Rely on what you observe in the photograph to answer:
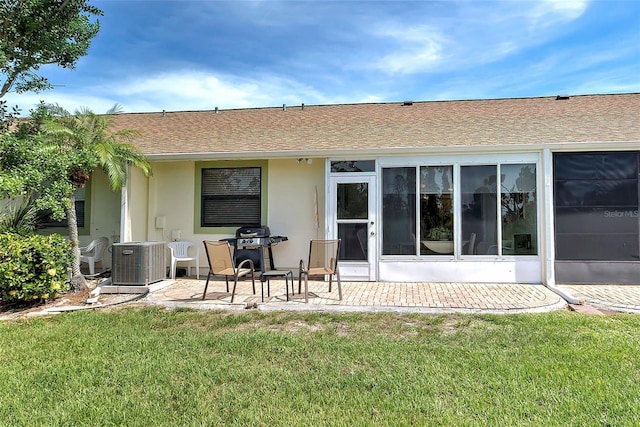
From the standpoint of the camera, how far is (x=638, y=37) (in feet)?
31.3

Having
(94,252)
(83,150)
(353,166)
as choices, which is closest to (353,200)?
(353,166)

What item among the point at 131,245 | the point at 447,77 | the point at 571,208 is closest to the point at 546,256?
the point at 571,208

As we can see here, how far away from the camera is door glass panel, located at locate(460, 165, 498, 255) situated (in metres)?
7.96

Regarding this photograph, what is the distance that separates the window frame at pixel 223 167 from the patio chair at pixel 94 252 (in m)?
2.22

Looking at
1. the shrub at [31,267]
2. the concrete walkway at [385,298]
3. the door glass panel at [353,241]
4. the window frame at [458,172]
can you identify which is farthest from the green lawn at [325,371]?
the door glass panel at [353,241]

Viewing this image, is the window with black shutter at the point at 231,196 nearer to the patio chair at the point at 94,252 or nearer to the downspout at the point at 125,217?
the downspout at the point at 125,217

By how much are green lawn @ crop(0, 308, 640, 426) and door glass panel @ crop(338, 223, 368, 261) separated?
3068 millimetres

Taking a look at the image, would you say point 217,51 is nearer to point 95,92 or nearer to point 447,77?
point 95,92

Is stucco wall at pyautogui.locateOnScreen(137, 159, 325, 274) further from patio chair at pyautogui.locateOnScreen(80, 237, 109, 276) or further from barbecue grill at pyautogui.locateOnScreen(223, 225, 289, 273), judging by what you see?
patio chair at pyautogui.locateOnScreen(80, 237, 109, 276)

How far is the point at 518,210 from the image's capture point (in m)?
7.91

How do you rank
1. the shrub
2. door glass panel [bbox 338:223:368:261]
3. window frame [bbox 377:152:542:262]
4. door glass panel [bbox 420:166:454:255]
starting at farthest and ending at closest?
door glass panel [bbox 338:223:368:261], door glass panel [bbox 420:166:454:255], window frame [bbox 377:152:542:262], the shrub

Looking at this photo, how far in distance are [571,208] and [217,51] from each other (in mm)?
10405

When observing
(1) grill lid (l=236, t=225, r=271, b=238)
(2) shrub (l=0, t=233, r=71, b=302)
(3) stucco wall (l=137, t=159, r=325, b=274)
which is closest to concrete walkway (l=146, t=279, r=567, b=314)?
(1) grill lid (l=236, t=225, r=271, b=238)

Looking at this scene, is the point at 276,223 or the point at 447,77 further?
the point at 447,77
